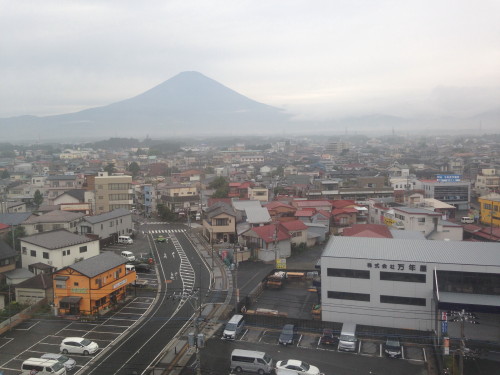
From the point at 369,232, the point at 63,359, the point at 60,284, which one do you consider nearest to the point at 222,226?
the point at 369,232

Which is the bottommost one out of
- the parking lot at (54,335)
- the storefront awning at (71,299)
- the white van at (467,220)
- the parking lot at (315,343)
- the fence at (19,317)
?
the parking lot at (315,343)

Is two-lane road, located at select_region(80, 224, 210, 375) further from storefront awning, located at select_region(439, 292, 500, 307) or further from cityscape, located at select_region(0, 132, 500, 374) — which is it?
storefront awning, located at select_region(439, 292, 500, 307)

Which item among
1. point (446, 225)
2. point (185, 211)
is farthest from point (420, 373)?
point (185, 211)

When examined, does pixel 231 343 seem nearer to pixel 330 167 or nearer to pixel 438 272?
pixel 438 272

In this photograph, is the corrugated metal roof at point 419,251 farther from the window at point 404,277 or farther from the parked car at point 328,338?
the parked car at point 328,338

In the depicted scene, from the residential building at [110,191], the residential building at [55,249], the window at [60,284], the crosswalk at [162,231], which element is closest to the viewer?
the window at [60,284]

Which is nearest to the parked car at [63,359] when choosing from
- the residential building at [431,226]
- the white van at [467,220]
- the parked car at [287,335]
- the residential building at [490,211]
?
the parked car at [287,335]

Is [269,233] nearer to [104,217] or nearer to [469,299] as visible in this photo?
[104,217]
